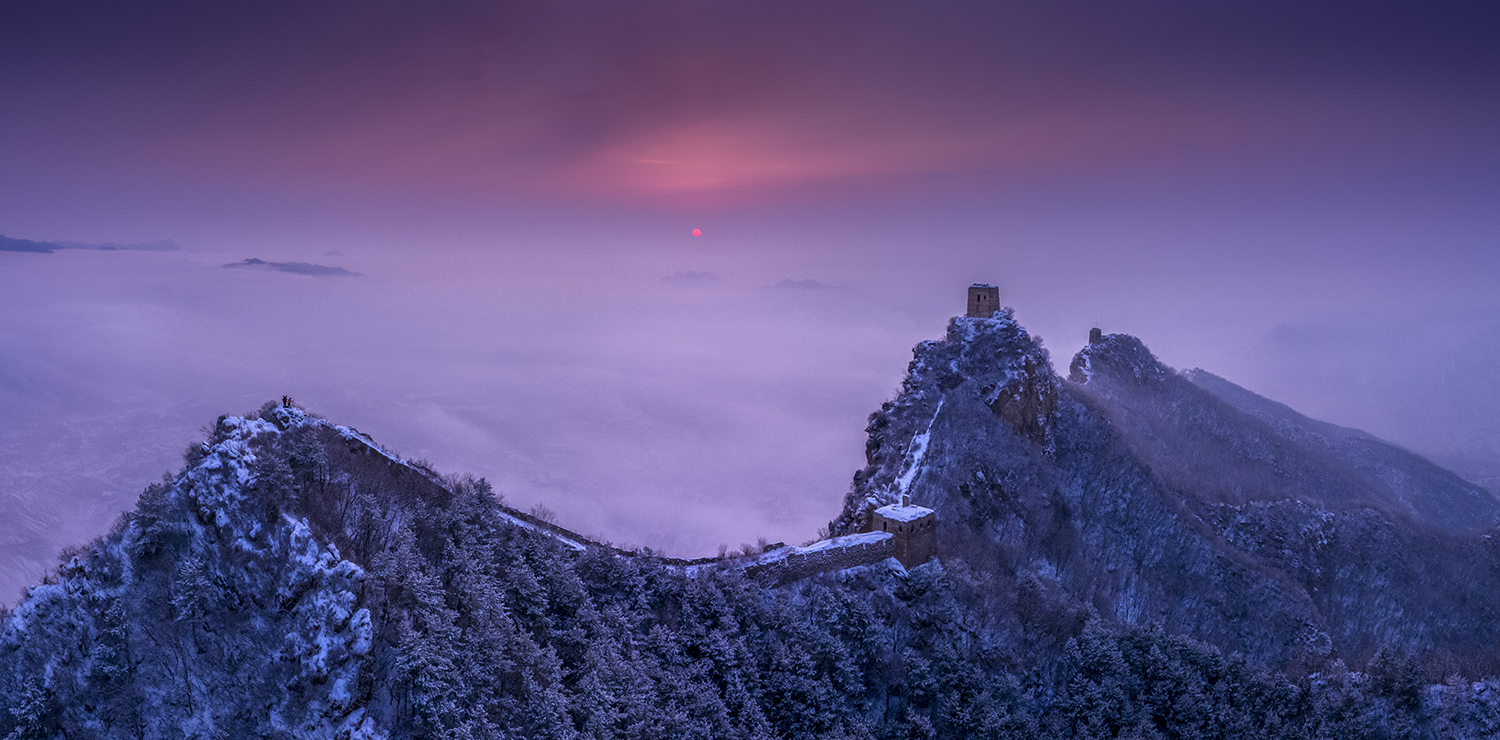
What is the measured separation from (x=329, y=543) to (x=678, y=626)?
13345 mm

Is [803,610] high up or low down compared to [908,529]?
down

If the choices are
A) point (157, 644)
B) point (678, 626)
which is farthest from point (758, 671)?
point (157, 644)

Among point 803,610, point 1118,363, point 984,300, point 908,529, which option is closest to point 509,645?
point 803,610

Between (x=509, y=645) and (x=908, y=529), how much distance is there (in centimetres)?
2026

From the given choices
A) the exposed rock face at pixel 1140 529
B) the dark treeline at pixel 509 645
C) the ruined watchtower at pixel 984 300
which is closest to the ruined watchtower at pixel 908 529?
the dark treeline at pixel 509 645

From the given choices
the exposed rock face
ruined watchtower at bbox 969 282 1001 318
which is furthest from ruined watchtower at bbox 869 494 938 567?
ruined watchtower at bbox 969 282 1001 318

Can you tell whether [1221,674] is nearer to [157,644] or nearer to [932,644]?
[932,644]

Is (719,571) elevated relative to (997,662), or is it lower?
elevated

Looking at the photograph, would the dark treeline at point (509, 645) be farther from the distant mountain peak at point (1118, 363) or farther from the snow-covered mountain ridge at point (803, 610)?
the distant mountain peak at point (1118, 363)

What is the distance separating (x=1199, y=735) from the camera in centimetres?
3453

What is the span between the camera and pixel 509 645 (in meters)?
24.3

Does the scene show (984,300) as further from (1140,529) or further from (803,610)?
(803,610)

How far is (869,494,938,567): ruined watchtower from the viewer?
37625 mm

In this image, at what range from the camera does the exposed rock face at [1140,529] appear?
165ft
